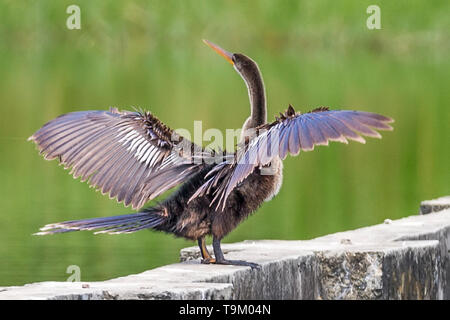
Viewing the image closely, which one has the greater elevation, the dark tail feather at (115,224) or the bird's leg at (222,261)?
the dark tail feather at (115,224)

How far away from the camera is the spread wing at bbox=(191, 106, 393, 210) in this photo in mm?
5414

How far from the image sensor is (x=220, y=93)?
23.0 m

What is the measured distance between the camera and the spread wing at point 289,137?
213 inches

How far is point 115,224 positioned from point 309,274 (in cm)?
99

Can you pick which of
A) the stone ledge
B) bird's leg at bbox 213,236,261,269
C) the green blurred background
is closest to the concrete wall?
bird's leg at bbox 213,236,261,269

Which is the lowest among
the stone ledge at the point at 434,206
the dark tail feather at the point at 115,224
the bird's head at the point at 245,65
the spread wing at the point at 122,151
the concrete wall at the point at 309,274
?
the concrete wall at the point at 309,274

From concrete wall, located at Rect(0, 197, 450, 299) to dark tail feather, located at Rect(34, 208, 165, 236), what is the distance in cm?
21

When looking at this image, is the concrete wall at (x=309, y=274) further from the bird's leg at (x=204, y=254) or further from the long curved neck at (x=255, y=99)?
the long curved neck at (x=255, y=99)

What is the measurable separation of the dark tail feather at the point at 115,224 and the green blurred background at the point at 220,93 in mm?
2375

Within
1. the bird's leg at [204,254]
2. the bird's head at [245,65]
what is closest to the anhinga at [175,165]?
the bird's leg at [204,254]

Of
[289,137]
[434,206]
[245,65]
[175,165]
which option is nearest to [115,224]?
[175,165]

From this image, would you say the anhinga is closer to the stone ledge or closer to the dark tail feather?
the dark tail feather

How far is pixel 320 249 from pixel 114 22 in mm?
21989

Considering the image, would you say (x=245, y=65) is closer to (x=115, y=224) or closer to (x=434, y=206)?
(x=115, y=224)
